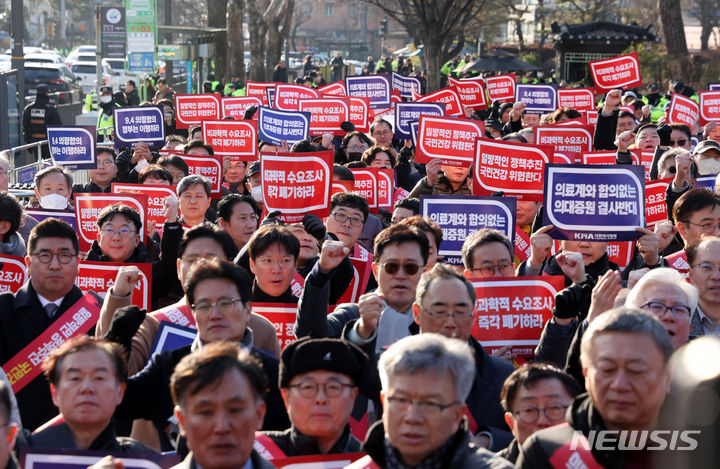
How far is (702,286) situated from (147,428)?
2.87m

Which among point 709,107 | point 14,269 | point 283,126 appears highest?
point 709,107

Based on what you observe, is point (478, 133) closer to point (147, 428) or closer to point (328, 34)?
point (147, 428)

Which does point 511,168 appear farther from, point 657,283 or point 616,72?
point 616,72

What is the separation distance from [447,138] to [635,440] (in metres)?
8.06

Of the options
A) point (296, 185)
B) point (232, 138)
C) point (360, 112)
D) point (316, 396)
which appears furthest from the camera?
point (360, 112)

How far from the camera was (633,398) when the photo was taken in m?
3.81

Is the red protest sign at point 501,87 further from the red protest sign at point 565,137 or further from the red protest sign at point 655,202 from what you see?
the red protest sign at point 655,202

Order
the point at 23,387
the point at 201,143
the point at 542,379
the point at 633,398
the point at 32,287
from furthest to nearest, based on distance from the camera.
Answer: the point at 201,143, the point at 32,287, the point at 23,387, the point at 542,379, the point at 633,398

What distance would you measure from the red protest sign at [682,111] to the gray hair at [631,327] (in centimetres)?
1186

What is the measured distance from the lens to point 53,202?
9695 millimetres

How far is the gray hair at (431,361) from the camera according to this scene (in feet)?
12.7

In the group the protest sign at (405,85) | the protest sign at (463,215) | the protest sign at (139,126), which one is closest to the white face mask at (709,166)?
the protest sign at (463,215)


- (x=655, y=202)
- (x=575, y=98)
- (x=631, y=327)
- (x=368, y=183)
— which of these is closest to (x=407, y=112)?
(x=575, y=98)

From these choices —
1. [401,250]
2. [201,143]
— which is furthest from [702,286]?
[201,143]
